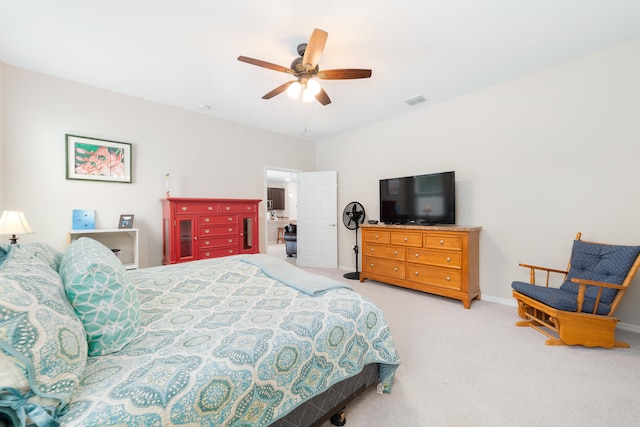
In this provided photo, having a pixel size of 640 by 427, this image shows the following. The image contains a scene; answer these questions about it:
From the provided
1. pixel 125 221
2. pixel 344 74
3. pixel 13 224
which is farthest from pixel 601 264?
pixel 13 224

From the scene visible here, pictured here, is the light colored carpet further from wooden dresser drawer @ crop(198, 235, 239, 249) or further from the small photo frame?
the small photo frame

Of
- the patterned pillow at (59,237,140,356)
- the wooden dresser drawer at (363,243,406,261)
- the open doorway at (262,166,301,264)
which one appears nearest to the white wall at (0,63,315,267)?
the wooden dresser drawer at (363,243,406,261)

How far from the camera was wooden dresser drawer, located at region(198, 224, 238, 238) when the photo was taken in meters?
3.57

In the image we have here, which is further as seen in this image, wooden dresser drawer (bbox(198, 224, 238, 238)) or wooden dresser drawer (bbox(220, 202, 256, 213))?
wooden dresser drawer (bbox(220, 202, 256, 213))

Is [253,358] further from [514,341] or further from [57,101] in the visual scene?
[57,101]

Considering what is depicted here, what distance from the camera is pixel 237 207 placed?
3.91 metres

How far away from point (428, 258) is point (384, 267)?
710mm

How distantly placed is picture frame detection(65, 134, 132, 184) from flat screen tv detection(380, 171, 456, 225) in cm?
370

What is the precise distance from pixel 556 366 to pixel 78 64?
17.1ft

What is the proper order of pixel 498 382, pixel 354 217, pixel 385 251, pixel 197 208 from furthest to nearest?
pixel 354 217 < pixel 385 251 < pixel 197 208 < pixel 498 382

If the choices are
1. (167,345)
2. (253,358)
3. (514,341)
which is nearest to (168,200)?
(167,345)

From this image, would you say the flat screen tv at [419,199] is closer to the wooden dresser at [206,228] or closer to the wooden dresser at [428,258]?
the wooden dresser at [428,258]

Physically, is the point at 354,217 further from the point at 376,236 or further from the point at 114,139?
the point at 114,139

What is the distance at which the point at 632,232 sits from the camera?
2436 millimetres
